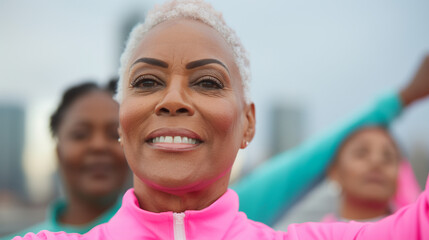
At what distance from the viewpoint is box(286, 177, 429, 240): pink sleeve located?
1.74 m

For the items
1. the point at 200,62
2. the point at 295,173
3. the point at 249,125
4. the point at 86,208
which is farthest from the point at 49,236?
the point at 295,173

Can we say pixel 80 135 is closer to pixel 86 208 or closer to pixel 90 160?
pixel 90 160

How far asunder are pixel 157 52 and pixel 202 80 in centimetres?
24

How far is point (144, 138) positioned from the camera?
194cm

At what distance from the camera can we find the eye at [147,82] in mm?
2023

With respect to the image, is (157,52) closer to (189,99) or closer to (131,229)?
(189,99)

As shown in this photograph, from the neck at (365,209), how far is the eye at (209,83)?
2566 millimetres

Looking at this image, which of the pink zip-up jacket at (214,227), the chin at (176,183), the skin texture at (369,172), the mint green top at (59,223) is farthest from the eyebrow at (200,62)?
the skin texture at (369,172)

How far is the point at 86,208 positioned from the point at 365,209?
2.44 m

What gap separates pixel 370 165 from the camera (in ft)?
13.2

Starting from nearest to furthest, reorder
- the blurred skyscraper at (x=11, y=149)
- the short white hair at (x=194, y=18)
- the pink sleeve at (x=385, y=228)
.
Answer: the pink sleeve at (x=385, y=228) < the short white hair at (x=194, y=18) < the blurred skyscraper at (x=11, y=149)

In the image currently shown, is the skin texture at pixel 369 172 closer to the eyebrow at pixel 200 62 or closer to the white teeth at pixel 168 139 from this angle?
the eyebrow at pixel 200 62

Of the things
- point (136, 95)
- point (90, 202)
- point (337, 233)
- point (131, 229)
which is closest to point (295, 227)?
point (337, 233)

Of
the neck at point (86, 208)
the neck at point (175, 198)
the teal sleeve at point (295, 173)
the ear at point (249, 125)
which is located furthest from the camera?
the teal sleeve at point (295, 173)
